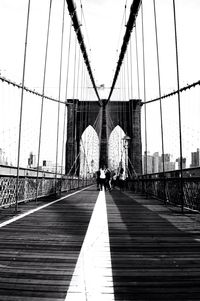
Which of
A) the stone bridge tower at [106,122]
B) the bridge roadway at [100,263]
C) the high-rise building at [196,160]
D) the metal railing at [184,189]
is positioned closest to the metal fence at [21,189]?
the bridge roadway at [100,263]

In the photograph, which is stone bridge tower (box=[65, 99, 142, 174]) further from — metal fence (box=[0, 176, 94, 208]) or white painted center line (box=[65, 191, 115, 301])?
white painted center line (box=[65, 191, 115, 301])

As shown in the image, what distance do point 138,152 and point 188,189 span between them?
29.3 metres

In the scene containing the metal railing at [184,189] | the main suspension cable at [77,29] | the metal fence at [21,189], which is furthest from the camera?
the main suspension cable at [77,29]

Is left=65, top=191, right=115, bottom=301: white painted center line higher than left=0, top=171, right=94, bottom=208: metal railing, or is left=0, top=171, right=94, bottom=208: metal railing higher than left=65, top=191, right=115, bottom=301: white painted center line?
left=0, top=171, right=94, bottom=208: metal railing

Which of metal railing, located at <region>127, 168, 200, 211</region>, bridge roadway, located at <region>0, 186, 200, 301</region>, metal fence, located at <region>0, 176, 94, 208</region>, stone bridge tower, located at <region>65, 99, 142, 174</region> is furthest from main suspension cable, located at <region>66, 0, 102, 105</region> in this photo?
stone bridge tower, located at <region>65, 99, 142, 174</region>

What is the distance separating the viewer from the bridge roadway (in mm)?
1344

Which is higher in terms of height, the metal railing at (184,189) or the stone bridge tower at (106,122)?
the stone bridge tower at (106,122)

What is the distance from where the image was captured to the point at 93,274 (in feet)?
5.15

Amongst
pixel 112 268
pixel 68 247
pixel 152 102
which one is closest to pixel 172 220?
pixel 68 247

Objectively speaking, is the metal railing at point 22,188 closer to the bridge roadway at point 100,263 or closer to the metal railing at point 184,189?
the bridge roadway at point 100,263

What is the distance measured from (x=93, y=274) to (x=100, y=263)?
214 millimetres

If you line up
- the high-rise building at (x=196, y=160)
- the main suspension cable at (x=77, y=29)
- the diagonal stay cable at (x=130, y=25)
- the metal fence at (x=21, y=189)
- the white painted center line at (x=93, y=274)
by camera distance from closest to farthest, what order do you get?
the white painted center line at (x=93, y=274)
the metal fence at (x=21, y=189)
the main suspension cable at (x=77, y=29)
the diagonal stay cable at (x=130, y=25)
the high-rise building at (x=196, y=160)

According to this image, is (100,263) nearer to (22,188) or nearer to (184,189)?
(184,189)

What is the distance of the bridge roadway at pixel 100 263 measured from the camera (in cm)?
134
